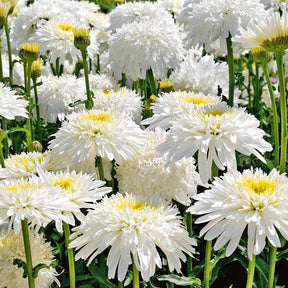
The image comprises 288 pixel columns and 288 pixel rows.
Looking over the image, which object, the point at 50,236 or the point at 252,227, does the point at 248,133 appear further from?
the point at 50,236

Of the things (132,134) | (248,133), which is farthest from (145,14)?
(248,133)

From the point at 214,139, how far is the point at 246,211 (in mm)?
250

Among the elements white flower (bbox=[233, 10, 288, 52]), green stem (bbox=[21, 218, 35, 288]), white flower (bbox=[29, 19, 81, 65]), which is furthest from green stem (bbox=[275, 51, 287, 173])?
white flower (bbox=[29, 19, 81, 65])

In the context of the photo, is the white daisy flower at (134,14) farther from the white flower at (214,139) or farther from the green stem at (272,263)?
the green stem at (272,263)

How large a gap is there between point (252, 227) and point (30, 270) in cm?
57

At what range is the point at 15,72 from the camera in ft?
9.43

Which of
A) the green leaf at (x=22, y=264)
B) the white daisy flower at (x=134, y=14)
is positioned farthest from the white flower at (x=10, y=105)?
the white daisy flower at (x=134, y=14)

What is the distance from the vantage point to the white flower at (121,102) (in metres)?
2.22

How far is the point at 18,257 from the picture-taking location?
1.52m

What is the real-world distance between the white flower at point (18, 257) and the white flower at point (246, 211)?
47 cm

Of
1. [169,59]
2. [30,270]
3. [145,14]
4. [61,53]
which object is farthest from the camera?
[145,14]

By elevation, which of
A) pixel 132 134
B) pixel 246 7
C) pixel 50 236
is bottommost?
pixel 50 236

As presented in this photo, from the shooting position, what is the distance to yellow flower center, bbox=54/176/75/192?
1.47 meters

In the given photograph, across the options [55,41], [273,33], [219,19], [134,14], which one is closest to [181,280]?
[273,33]
